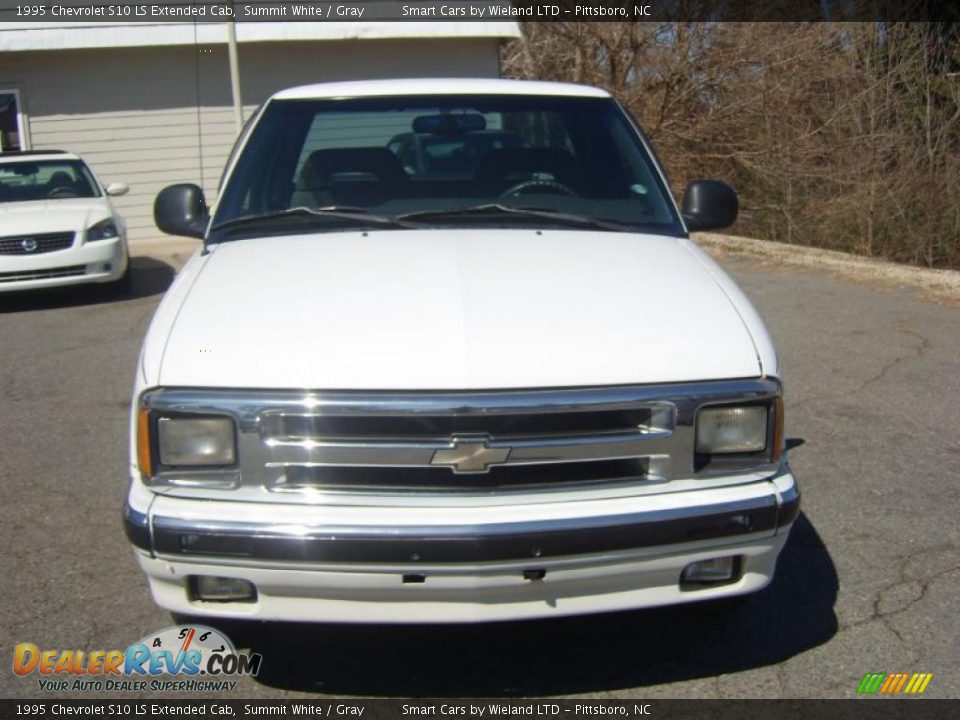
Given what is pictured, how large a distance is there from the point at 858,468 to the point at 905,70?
990 cm

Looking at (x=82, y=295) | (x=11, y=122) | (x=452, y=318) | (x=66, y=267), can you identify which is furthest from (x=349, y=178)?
(x=11, y=122)

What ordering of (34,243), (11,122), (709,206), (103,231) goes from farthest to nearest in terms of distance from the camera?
1. (11,122)
2. (103,231)
3. (34,243)
4. (709,206)

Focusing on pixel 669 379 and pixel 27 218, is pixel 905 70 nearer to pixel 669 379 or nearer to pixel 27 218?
pixel 27 218

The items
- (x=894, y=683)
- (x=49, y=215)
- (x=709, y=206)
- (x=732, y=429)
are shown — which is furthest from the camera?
(x=49, y=215)

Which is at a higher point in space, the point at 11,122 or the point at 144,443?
the point at 11,122

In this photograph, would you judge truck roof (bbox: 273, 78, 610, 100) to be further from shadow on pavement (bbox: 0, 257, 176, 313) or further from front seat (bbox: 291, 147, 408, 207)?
shadow on pavement (bbox: 0, 257, 176, 313)

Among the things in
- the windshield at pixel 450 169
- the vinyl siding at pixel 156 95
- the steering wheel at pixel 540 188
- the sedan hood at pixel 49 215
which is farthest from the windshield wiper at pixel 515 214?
the vinyl siding at pixel 156 95

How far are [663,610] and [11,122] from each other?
14937 mm

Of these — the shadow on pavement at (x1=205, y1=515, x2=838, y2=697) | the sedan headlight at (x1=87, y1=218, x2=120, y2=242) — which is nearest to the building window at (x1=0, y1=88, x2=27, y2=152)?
the sedan headlight at (x1=87, y1=218, x2=120, y2=242)

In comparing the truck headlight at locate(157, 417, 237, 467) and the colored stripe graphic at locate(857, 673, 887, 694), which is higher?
the truck headlight at locate(157, 417, 237, 467)

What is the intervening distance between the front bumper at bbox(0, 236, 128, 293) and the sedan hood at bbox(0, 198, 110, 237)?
0.23 metres

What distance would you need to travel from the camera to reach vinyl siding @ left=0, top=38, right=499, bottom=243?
16000mm

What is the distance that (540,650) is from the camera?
144 inches

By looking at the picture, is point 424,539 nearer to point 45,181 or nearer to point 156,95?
point 45,181
